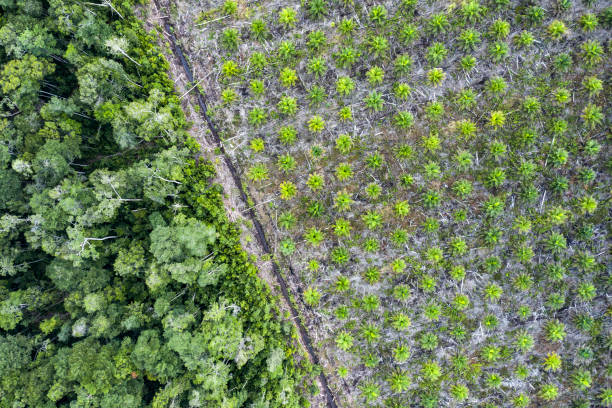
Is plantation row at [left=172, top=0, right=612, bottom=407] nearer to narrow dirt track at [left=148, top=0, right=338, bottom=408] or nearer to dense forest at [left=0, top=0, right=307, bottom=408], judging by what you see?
narrow dirt track at [left=148, top=0, right=338, bottom=408]

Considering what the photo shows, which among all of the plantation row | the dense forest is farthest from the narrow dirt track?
the dense forest

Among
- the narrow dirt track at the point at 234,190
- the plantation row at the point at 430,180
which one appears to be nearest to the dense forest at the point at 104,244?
the narrow dirt track at the point at 234,190

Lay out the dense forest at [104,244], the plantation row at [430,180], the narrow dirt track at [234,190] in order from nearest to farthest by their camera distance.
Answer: the dense forest at [104,244] → the plantation row at [430,180] → the narrow dirt track at [234,190]

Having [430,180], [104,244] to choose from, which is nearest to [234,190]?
[104,244]

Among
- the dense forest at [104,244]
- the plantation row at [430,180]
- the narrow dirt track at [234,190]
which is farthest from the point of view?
the narrow dirt track at [234,190]

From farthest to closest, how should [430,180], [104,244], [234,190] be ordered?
1. [234,190]
2. [430,180]
3. [104,244]

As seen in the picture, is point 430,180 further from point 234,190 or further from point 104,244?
point 104,244

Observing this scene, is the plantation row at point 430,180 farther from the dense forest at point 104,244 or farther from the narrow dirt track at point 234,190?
the dense forest at point 104,244

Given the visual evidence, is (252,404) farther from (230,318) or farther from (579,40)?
(579,40)
